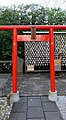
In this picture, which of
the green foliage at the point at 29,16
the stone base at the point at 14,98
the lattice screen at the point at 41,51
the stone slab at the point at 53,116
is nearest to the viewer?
the stone slab at the point at 53,116

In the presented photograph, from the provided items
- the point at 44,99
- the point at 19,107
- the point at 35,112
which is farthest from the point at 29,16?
the point at 35,112

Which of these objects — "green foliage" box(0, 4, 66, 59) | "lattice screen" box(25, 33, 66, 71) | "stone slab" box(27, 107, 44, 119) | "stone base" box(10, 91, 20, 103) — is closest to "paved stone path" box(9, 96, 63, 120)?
"stone slab" box(27, 107, 44, 119)


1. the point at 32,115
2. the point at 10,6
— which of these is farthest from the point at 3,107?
the point at 10,6

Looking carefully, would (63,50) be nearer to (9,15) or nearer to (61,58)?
(61,58)

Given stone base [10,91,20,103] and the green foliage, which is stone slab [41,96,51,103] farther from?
the green foliage

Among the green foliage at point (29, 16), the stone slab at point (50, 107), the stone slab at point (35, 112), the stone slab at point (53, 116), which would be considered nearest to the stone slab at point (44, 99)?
the stone slab at point (50, 107)

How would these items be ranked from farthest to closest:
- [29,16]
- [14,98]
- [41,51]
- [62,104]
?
[29,16] → [41,51] → [14,98] → [62,104]

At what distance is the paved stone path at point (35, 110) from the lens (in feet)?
13.9

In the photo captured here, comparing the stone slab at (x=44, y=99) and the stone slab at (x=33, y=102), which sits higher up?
the stone slab at (x=33, y=102)

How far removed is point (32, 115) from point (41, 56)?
5865 mm

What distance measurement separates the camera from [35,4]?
11484 mm

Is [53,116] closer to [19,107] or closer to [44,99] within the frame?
[19,107]

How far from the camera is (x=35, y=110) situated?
4.67 meters

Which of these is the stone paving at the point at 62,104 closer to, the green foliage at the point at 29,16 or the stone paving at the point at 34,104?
the stone paving at the point at 34,104
